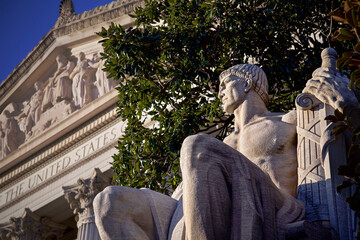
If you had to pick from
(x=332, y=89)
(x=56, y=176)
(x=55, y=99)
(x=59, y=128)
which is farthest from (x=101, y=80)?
(x=332, y=89)

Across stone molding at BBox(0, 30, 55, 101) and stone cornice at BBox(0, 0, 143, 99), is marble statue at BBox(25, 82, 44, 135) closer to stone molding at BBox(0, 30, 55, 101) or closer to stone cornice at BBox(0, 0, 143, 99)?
stone molding at BBox(0, 30, 55, 101)

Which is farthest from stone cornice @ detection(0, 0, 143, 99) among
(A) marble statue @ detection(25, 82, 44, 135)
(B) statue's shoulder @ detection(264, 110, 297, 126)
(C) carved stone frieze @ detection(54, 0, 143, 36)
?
(B) statue's shoulder @ detection(264, 110, 297, 126)

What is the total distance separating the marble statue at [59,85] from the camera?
79.2ft

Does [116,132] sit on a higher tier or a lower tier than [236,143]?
higher

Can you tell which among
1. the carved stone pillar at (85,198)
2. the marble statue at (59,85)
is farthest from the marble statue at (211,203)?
the marble statue at (59,85)

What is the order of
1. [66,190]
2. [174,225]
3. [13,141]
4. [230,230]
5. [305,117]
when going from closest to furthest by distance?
[230,230], [174,225], [305,117], [66,190], [13,141]

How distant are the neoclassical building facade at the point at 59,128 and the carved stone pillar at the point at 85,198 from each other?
25 millimetres

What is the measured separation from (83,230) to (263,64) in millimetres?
8775

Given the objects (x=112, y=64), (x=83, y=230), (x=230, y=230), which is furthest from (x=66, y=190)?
(x=230, y=230)

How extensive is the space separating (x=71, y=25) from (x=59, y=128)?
329cm

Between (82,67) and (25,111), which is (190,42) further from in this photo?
(25,111)

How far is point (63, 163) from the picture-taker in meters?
22.8

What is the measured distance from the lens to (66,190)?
2003 centimetres

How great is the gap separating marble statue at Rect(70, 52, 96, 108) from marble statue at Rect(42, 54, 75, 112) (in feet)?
1.39
